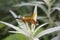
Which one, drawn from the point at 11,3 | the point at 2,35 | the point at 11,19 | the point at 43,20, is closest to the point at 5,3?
the point at 11,3

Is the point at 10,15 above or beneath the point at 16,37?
above

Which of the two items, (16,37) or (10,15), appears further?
(10,15)

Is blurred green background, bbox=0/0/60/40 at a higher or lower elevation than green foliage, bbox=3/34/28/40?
higher

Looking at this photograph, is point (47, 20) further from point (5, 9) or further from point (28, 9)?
point (5, 9)

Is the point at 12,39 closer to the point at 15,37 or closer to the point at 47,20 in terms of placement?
the point at 15,37

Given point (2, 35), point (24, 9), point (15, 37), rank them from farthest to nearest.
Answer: point (24, 9) < point (2, 35) < point (15, 37)

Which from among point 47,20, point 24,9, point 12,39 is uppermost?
point 24,9

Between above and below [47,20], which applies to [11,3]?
above

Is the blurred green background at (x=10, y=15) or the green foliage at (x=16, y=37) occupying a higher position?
the blurred green background at (x=10, y=15)

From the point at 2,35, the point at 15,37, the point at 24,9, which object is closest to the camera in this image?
the point at 15,37

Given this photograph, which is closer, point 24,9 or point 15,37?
point 15,37
